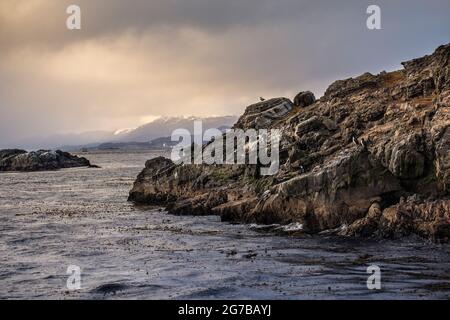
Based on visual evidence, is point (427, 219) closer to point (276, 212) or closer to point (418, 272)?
point (418, 272)

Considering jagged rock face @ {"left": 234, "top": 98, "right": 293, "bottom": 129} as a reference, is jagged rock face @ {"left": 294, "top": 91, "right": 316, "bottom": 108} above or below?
above

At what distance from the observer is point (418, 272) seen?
1273 inches

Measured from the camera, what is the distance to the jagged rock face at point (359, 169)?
44375 millimetres

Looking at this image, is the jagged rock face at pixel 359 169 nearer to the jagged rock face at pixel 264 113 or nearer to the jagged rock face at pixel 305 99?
the jagged rock face at pixel 264 113

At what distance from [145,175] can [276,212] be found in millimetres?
36808

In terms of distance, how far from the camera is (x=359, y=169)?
158 ft

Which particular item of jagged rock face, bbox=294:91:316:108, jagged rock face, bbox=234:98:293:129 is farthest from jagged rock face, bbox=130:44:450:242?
jagged rock face, bbox=294:91:316:108

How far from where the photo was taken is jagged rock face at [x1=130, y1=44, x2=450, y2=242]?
146ft

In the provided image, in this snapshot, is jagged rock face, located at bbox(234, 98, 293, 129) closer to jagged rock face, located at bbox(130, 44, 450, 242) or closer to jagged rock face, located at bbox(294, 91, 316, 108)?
jagged rock face, located at bbox(294, 91, 316, 108)

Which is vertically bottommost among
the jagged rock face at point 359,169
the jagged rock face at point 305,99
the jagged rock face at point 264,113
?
the jagged rock face at point 359,169

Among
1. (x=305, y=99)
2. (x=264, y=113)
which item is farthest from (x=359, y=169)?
(x=305, y=99)

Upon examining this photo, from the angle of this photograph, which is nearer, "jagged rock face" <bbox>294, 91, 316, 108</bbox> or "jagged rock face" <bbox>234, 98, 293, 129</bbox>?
"jagged rock face" <bbox>234, 98, 293, 129</bbox>

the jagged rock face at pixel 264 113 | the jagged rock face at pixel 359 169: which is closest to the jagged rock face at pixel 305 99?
the jagged rock face at pixel 264 113
